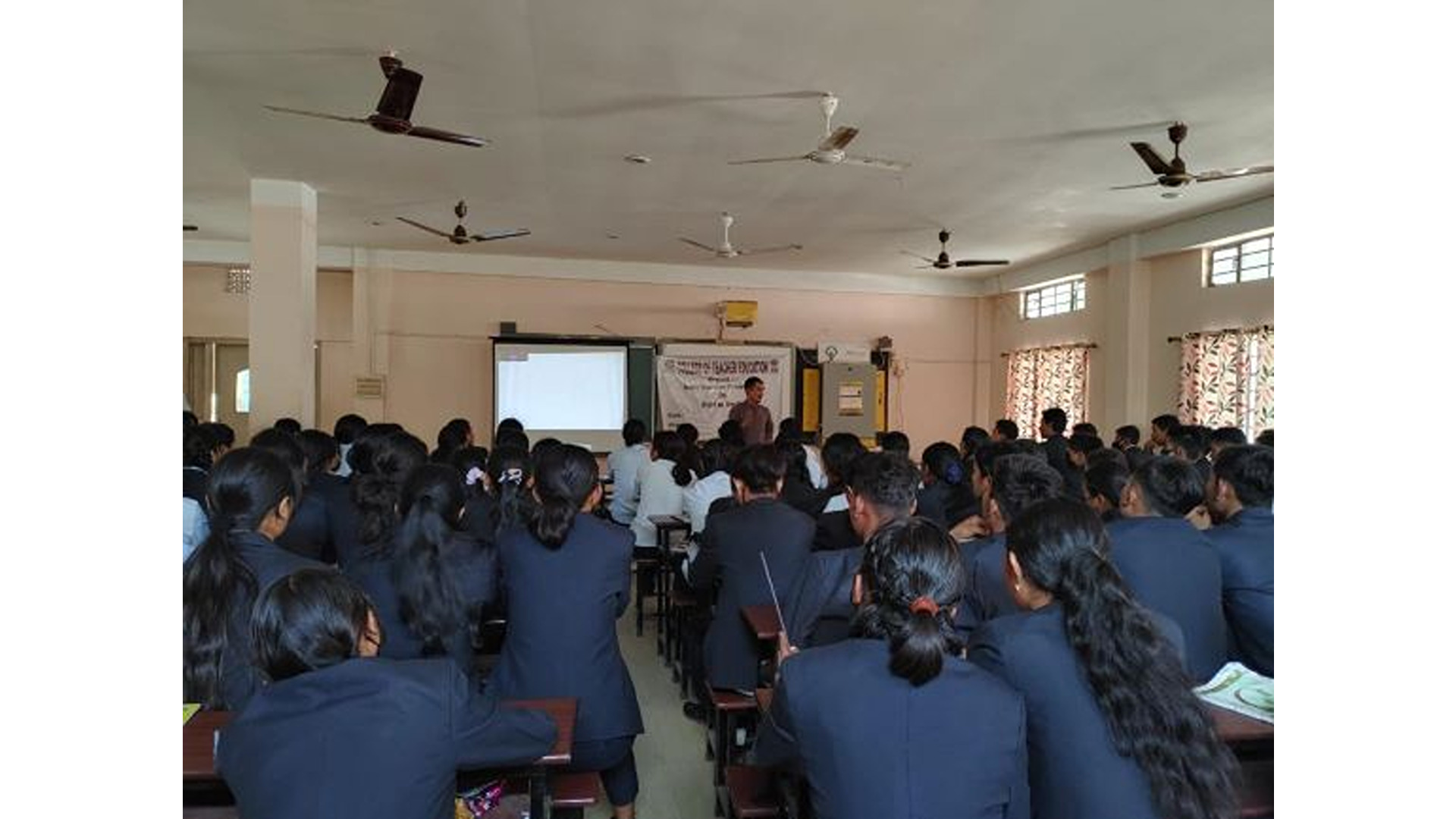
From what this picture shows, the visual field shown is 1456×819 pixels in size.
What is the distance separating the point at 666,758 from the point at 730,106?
10.7ft

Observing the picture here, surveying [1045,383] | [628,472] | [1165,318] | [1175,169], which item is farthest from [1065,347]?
[628,472]

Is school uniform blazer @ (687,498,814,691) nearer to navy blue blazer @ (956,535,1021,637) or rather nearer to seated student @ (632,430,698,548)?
navy blue blazer @ (956,535,1021,637)

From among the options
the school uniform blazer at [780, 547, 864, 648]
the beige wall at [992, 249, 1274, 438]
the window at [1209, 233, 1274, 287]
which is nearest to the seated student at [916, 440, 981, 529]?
the school uniform blazer at [780, 547, 864, 648]

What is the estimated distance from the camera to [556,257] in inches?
372

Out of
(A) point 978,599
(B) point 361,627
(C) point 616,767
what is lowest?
(C) point 616,767

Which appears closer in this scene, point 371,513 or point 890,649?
point 890,649

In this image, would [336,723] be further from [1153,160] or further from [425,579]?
[1153,160]

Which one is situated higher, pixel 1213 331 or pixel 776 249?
pixel 776 249

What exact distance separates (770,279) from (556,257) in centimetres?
257

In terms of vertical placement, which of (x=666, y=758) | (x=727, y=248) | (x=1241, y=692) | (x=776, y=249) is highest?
(x=776, y=249)

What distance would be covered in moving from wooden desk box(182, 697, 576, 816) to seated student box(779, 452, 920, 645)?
29.1 inches

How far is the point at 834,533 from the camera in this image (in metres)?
3.18
